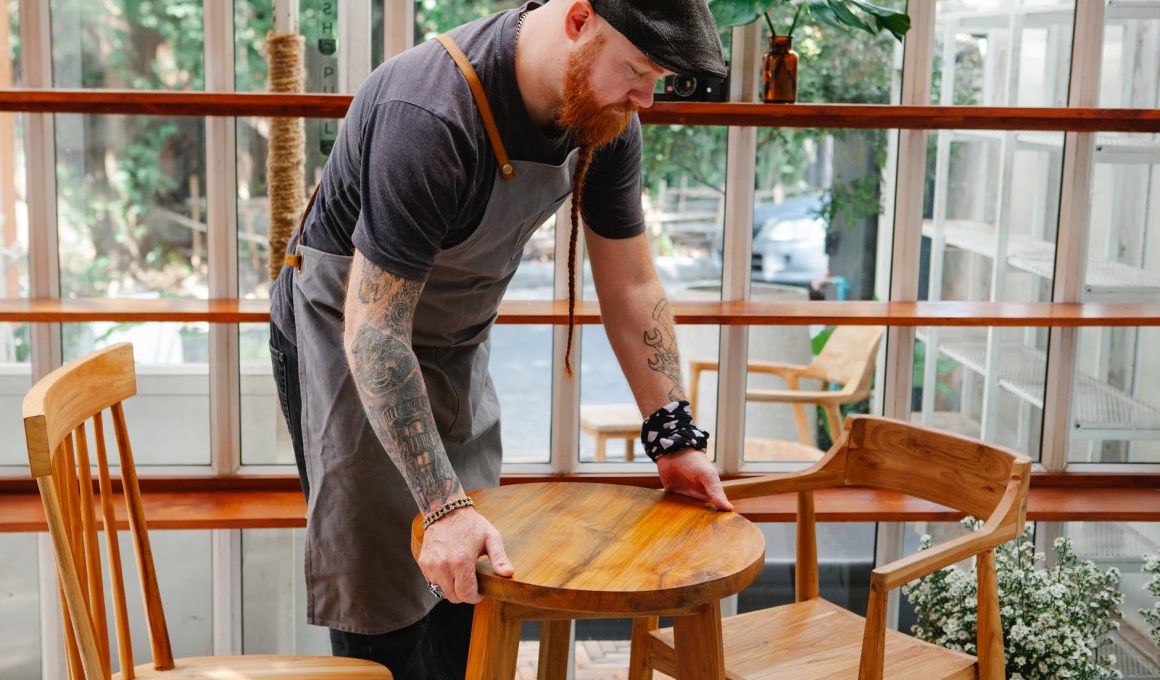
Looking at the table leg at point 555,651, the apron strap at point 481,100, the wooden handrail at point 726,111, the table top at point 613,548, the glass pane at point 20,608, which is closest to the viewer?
the table top at point 613,548

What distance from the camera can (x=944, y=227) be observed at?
10.2ft

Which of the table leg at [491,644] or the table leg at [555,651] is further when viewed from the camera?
the table leg at [555,651]

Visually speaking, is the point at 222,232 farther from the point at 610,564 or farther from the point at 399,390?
the point at 610,564

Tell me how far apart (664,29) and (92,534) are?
1136mm

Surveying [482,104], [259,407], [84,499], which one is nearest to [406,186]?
[482,104]

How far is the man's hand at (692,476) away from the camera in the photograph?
187 cm

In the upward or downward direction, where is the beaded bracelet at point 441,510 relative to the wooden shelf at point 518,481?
upward

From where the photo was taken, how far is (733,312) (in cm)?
282

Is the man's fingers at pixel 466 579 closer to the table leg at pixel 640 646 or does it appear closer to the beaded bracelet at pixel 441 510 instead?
the beaded bracelet at pixel 441 510

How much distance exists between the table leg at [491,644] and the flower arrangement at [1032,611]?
4.27ft

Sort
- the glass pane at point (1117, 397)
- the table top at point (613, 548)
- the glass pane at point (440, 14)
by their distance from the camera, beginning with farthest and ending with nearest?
the glass pane at point (1117, 397), the glass pane at point (440, 14), the table top at point (613, 548)

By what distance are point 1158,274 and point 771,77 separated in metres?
1.19

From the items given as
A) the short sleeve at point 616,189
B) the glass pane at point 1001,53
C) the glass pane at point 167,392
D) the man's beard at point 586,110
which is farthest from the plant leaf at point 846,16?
the glass pane at point 167,392

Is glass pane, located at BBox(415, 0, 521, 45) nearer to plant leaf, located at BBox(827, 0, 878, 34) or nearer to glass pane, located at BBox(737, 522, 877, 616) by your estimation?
plant leaf, located at BBox(827, 0, 878, 34)
